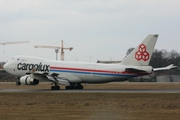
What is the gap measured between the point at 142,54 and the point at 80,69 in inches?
336

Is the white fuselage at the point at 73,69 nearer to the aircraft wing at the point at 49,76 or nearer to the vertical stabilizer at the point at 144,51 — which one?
the aircraft wing at the point at 49,76

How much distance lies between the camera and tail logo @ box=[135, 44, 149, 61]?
4925cm

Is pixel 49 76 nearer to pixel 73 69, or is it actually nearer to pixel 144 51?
pixel 73 69

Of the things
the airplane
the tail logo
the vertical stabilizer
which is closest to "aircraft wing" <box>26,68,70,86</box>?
the airplane

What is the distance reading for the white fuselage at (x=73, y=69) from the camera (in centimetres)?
5109

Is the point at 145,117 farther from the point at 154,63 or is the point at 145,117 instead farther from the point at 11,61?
the point at 154,63

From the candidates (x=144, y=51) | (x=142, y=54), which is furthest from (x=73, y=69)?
(x=144, y=51)

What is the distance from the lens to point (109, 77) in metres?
51.8

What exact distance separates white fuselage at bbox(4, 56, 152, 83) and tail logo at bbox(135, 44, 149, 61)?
1.01 m

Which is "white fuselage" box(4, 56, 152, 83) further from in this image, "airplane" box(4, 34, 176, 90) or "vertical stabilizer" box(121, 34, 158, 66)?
"vertical stabilizer" box(121, 34, 158, 66)

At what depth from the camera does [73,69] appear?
178 ft

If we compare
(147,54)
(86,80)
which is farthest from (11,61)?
(147,54)

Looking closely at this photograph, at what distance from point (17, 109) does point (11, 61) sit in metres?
31.2

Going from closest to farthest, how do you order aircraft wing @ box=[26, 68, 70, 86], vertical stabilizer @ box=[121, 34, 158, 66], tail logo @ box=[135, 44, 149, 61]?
vertical stabilizer @ box=[121, 34, 158, 66], tail logo @ box=[135, 44, 149, 61], aircraft wing @ box=[26, 68, 70, 86]
